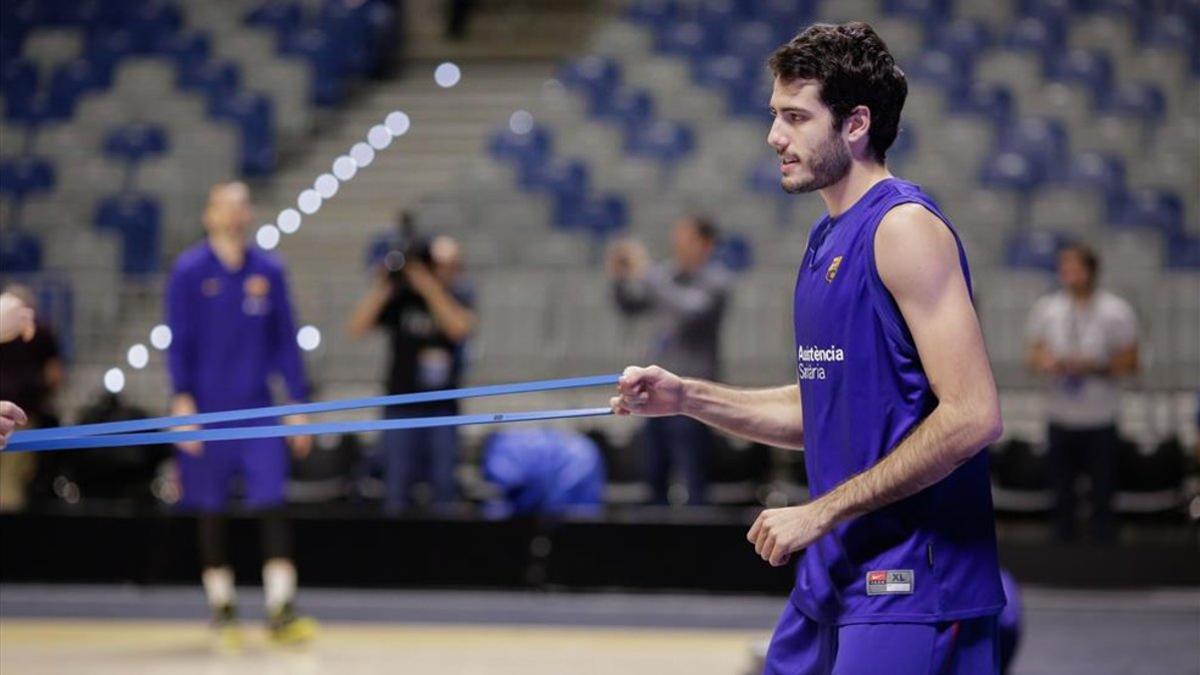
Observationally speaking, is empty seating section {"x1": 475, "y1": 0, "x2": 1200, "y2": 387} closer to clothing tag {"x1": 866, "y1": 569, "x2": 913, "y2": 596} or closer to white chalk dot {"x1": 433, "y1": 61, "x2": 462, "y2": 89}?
white chalk dot {"x1": 433, "y1": 61, "x2": 462, "y2": 89}

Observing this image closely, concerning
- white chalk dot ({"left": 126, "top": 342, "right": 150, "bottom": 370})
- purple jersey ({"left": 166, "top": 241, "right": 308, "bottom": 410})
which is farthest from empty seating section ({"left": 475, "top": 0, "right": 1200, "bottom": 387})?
purple jersey ({"left": 166, "top": 241, "right": 308, "bottom": 410})

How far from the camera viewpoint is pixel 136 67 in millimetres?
16062

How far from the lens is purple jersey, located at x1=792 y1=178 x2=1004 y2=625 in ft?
10.3

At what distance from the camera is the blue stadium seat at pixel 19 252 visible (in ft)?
42.8

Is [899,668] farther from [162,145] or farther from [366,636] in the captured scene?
[162,145]

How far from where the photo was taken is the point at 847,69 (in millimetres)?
3174

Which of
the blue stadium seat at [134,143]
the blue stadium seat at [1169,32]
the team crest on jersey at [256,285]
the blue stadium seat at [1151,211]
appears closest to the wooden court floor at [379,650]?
the team crest on jersey at [256,285]

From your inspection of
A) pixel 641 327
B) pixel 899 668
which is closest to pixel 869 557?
pixel 899 668

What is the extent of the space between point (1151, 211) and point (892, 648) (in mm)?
10085

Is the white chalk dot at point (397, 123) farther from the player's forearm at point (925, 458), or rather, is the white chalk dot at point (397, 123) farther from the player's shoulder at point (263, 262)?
the player's forearm at point (925, 458)

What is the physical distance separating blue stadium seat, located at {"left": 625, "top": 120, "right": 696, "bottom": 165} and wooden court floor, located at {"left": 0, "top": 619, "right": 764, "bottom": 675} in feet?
19.5

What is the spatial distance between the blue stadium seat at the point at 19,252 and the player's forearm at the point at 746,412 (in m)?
10.3

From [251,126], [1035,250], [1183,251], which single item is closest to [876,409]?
[1035,250]

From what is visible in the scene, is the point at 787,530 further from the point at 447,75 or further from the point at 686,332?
the point at 447,75
